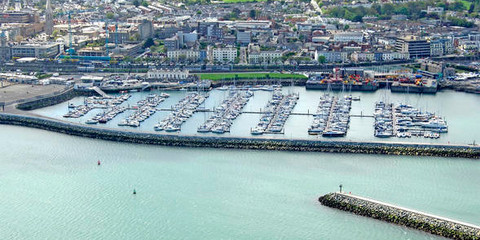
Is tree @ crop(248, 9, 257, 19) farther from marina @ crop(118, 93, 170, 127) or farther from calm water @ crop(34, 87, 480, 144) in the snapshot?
marina @ crop(118, 93, 170, 127)

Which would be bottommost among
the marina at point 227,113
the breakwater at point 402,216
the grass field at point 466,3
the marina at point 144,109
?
the breakwater at point 402,216

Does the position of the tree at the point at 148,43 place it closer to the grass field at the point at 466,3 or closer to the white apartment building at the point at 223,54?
the white apartment building at the point at 223,54

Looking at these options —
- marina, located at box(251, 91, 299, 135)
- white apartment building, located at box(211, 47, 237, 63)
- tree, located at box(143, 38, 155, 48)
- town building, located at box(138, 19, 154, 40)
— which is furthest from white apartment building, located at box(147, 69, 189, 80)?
town building, located at box(138, 19, 154, 40)

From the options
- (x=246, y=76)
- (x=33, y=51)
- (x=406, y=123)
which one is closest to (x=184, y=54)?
(x=246, y=76)

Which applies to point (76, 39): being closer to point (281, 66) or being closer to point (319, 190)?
point (281, 66)

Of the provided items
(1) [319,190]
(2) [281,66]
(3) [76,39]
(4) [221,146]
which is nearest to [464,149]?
(1) [319,190]

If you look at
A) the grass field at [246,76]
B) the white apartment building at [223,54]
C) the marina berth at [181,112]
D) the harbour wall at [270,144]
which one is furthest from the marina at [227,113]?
the white apartment building at [223,54]
